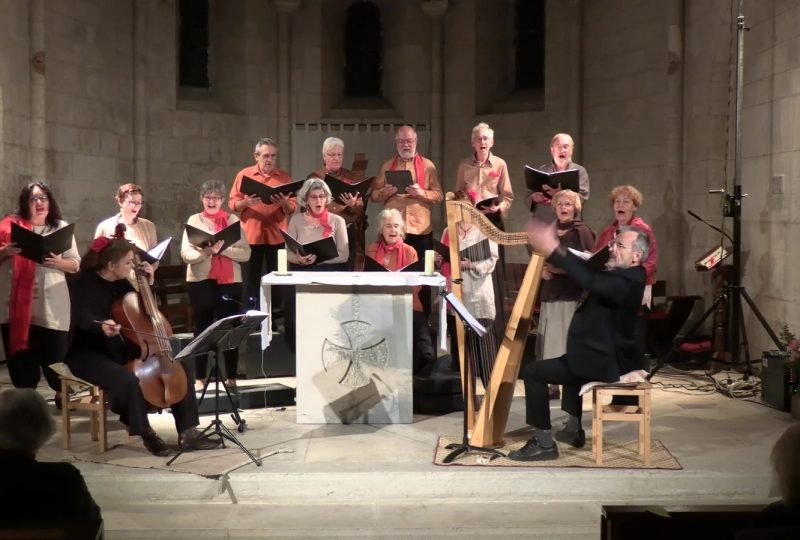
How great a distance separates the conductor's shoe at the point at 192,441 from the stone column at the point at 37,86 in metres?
4.45

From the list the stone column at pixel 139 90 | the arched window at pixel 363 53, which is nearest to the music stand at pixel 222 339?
the stone column at pixel 139 90

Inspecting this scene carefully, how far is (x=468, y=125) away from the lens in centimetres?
1167

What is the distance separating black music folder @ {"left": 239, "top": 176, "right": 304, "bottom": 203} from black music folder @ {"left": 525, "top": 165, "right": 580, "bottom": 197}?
5.45ft

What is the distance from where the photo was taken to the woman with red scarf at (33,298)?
6.68m

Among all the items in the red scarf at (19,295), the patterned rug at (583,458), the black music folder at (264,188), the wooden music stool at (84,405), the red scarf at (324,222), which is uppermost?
the black music folder at (264,188)

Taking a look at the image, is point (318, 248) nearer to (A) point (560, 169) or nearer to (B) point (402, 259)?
(B) point (402, 259)

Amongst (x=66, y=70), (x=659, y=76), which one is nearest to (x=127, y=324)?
(x=66, y=70)

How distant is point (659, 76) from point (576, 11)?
1.45 meters

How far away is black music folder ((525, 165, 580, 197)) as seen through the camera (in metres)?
7.00

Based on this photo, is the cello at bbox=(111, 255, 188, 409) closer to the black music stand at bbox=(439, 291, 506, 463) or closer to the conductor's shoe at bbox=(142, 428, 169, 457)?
the conductor's shoe at bbox=(142, 428, 169, 457)

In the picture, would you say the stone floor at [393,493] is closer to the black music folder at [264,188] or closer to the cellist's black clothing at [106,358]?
the cellist's black clothing at [106,358]

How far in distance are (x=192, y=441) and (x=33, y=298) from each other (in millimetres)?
1680

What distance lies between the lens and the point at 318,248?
6.92 metres

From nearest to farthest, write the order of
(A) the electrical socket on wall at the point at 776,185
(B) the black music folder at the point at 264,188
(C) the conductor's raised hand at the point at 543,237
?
(C) the conductor's raised hand at the point at 543,237 < (B) the black music folder at the point at 264,188 < (A) the electrical socket on wall at the point at 776,185
